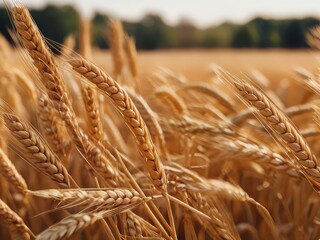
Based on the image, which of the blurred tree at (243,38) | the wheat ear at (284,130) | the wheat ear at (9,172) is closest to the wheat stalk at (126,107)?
the wheat ear at (284,130)

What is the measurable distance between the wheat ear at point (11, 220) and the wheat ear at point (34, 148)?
124 mm

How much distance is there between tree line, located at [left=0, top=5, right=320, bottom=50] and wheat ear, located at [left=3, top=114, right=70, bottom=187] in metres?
36.1

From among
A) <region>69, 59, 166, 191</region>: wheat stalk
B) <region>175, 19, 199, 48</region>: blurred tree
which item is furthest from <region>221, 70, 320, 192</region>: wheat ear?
<region>175, 19, 199, 48</region>: blurred tree

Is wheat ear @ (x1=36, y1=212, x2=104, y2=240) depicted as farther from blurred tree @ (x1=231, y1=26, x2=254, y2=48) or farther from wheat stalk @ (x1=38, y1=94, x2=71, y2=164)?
blurred tree @ (x1=231, y1=26, x2=254, y2=48)

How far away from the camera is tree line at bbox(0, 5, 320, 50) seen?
136 feet

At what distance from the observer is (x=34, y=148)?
1065mm

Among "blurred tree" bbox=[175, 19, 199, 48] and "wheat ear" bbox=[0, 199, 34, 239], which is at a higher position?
"wheat ear" bbox=[0, 199, 34, 239]

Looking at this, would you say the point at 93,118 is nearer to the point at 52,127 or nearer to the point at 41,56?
the point at 52,127

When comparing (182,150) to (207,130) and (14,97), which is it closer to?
(207,130)

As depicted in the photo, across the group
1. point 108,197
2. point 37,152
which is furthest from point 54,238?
point 37,152

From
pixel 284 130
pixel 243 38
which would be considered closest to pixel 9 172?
pixel 284 130

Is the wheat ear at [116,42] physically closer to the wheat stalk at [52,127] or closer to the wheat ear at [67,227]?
the wheat stalk at [52,127]

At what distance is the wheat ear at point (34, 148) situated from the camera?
42.0 inches

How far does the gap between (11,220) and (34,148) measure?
0.19 metres
